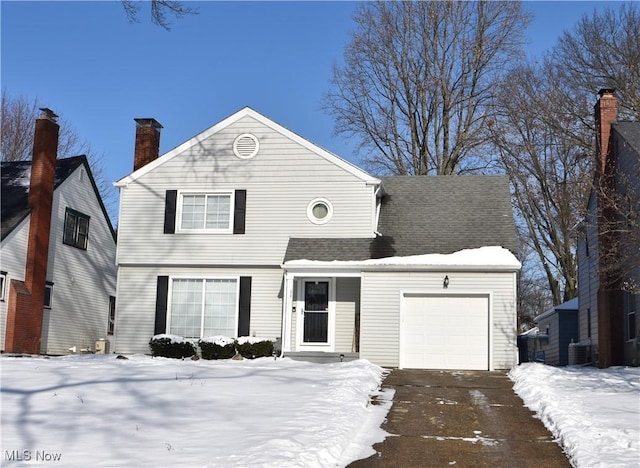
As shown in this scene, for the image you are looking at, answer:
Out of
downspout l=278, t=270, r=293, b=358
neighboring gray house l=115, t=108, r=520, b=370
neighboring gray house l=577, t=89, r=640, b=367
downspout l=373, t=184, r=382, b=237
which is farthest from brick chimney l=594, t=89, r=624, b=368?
downspout l=278, t=270, r=293, b=358

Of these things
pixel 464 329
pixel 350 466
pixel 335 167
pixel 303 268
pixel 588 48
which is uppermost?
pixel 588 48

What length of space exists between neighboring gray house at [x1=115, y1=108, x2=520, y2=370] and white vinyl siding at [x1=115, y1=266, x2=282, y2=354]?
0.11 feet

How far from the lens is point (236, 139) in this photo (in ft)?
69.6

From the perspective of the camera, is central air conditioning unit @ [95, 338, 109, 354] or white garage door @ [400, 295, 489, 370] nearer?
white garage door @ [400, 295, 489, 370]

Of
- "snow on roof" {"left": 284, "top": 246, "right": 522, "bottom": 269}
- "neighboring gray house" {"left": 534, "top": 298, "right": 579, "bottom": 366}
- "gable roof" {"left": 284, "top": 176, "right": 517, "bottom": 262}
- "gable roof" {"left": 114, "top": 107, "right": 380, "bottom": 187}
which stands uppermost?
"gable roof" {"left": 114, "top": 107, "right": 380, "bottom": 187}

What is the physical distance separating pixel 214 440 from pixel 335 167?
41.7ft

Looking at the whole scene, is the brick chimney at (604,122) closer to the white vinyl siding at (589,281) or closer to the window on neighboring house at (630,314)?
the white vinyl siding at (589,281)

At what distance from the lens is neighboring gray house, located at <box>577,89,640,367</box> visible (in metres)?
18.1

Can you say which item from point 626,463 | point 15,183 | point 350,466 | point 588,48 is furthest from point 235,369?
point 588,48

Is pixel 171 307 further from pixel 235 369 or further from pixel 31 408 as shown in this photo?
pixel 31 408

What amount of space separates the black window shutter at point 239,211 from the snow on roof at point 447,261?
219 cm

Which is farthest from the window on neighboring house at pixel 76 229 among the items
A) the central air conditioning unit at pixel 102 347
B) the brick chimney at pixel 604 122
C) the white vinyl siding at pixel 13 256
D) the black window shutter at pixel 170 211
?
the brick chimney at pixel 604 122

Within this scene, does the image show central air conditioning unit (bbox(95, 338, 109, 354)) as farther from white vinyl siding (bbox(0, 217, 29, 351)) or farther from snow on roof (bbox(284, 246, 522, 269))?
snow on roof (bbox(284, 246, 522, 269))

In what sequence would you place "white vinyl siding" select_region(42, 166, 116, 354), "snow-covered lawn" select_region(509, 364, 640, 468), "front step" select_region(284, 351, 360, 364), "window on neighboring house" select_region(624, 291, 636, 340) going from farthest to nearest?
1. "white vinyl siding" select_region(42, 166, 116, 354)
2. "window on neighboring house" select_region(624, 291, 636, 340)
3. "front step" select_region(284, 351, 360, 364)
4. "snow-covered lawn" select_region(509, 364, 640, 468)
